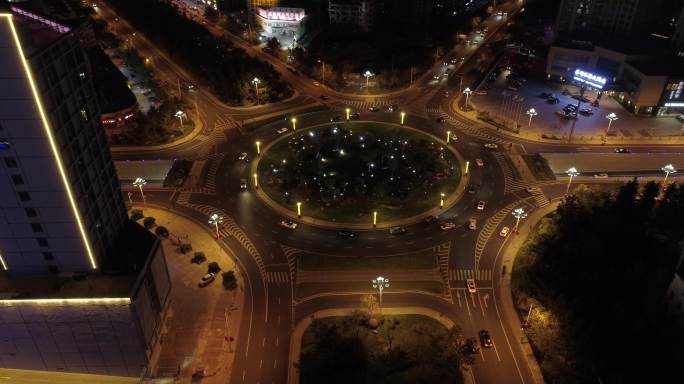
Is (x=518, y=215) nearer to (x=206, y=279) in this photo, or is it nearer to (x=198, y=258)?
(x=206, y=279)

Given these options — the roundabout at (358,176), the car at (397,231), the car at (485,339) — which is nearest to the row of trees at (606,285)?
the car at (485,339)

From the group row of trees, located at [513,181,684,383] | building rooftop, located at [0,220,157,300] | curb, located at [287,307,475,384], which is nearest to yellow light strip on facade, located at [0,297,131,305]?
building rooftop, located at [0,220,157,300]

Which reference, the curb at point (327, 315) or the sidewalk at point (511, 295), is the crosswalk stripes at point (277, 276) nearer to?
the curb at point (327, 315)

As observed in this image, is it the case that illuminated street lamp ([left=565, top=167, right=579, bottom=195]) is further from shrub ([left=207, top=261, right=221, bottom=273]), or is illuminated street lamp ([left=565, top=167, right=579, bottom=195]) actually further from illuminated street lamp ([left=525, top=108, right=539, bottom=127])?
shrub ([left=207, top=261, right=221, bottom=273])

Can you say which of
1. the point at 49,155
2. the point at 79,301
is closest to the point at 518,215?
the point at 79,301

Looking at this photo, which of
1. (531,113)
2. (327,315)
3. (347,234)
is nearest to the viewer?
(327,315)

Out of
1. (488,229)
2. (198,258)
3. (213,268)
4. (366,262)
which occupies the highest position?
(488,229)
